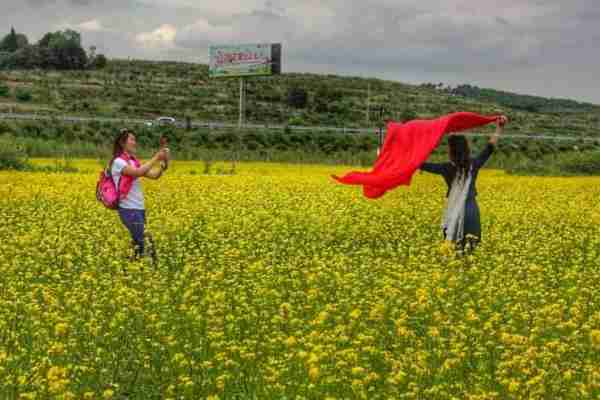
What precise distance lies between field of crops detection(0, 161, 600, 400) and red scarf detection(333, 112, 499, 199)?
0.81 meters

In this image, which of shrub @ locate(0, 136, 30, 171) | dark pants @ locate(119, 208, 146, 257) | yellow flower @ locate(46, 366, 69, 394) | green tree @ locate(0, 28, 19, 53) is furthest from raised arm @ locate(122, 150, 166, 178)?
green tree @ locate(0, 28, 19, 53)

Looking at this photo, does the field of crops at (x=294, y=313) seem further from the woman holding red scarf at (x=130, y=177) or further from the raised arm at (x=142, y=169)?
the raised arm at (x=142, y=169)

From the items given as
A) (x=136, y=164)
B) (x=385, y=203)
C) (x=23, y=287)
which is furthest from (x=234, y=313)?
(x=385, y=203)

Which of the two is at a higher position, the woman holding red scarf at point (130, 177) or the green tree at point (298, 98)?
the green tree at point (298, 98)

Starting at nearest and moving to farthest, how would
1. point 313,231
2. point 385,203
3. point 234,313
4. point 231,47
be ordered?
point 234,313 < point 313,231 < point 385,203 < point 231,47

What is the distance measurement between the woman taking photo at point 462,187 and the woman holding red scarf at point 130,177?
10.2 ft

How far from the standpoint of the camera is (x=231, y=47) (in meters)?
53.4

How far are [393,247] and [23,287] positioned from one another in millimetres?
4675

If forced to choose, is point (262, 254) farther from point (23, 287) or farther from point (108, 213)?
point (108, 213)

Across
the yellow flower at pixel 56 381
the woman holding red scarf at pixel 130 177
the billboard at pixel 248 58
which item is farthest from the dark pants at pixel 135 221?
the billboard at pixel 248 58

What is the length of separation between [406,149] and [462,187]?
40.4 inches

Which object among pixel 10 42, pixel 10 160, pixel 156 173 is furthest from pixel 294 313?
pixel 10 42

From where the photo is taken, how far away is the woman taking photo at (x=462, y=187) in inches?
405

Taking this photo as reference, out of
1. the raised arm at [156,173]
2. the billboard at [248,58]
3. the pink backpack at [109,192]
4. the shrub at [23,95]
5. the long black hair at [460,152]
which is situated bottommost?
the pink backpack at [109,192]
